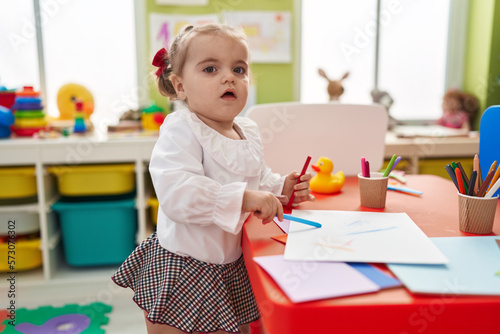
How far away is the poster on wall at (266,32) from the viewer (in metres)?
2.43

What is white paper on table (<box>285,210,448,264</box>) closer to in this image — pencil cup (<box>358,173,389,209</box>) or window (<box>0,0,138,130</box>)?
pencil cup (<box>358,173,389,209</box>)

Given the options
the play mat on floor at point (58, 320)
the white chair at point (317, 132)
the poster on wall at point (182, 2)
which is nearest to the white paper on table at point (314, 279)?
the white chair at point (317, 132)

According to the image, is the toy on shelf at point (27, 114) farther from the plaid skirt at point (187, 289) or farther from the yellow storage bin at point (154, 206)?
the plaid skirt at point (187, 289)

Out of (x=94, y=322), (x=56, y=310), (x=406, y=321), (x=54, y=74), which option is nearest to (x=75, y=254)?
(x=56, y=310)

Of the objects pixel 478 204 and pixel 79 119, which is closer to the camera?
pixel 478 204

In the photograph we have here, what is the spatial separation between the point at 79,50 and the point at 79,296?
4.31ft

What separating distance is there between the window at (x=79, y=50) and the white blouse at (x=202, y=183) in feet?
5.32

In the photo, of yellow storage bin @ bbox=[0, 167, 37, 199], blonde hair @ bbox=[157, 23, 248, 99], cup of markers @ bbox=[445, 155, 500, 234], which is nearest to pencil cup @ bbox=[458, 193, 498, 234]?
A: cup of markers @ bbox=[445, 155, 500, 234]

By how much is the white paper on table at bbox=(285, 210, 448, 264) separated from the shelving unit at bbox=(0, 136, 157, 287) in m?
1.36

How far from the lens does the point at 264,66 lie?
8.28ft

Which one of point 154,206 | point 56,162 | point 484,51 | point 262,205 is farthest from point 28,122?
point 484,51

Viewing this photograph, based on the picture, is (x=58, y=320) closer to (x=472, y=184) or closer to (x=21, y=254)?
(x=21, y=254)

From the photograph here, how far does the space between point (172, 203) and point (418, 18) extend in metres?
2.44

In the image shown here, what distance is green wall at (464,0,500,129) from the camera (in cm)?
249
